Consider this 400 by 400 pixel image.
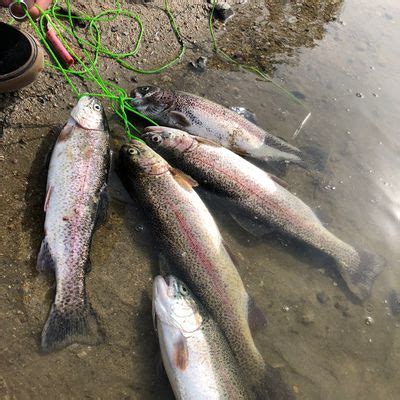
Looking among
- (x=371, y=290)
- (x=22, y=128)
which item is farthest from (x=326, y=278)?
(x=22, y=128)

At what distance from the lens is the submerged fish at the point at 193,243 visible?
378cm

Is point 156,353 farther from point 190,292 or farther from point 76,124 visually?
point 76,124

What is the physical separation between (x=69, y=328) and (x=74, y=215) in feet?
3.50

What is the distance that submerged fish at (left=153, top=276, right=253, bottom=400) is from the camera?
3.34 meters

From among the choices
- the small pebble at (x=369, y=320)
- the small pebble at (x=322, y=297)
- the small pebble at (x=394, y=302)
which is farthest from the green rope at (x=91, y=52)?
the small pebble at (x=394, y=302)

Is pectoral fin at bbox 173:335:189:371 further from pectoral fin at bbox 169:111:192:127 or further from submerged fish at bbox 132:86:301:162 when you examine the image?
pectoral fin at bbox 169:111:192:127

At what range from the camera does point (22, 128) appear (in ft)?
15.2

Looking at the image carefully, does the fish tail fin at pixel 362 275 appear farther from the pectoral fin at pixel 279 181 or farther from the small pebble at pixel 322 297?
the pectoral fin at pixel 279 181

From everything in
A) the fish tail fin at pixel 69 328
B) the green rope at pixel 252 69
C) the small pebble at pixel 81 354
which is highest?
the green rope at pixel 252 69

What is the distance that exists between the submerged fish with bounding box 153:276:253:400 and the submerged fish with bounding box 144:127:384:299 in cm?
137

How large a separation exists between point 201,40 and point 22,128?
3.41 m

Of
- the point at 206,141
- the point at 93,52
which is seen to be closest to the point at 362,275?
the point at 206,141

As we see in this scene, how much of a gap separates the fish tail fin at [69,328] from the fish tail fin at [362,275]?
8.75 feet

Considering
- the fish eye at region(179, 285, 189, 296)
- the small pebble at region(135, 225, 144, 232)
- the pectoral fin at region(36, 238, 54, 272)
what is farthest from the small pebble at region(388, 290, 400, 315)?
the pectoral fin at region(36, 238, 54, 272)
